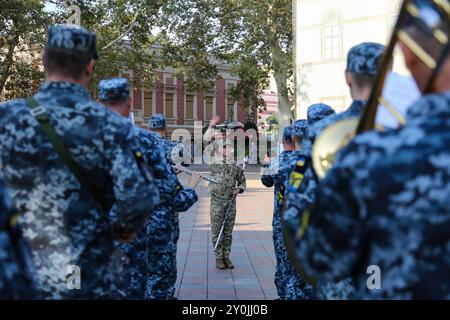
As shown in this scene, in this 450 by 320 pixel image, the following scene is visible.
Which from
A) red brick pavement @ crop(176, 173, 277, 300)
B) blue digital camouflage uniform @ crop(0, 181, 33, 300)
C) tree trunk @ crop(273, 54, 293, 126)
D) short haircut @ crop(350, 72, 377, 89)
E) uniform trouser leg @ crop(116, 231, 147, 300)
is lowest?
red brick pavement @ crop(176, 173, 277, 300)

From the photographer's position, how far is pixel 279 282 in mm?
Answer: 7043

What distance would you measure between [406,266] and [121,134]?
64.7 inches

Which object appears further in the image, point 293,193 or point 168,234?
point 168,234

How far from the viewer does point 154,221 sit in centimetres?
572

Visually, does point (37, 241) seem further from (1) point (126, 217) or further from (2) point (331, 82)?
(2) point (331, 82)

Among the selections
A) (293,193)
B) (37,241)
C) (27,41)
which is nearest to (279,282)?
(293,193)

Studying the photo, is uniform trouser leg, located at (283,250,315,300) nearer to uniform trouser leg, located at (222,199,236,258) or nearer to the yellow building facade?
uniform trouser leg, located at (222,199,236,258)

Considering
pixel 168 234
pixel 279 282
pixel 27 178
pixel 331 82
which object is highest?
pixel 331 82

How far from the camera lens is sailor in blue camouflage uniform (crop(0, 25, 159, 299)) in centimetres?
292

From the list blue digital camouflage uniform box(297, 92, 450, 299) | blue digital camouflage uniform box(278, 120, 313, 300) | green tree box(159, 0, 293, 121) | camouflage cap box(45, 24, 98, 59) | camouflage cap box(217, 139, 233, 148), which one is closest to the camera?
blue digital camouflage uniform box(297, 92, 450, 299)

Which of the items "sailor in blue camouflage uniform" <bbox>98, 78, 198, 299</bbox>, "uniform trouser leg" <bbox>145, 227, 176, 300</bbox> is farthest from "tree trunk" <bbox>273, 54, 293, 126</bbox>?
"uniform trouser leg" <bbox>145, 227, 176, 300</bbox>

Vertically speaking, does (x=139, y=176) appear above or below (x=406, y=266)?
above

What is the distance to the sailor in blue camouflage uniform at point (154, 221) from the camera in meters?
4.48

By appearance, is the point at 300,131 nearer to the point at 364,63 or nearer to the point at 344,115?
the point at 344,115
